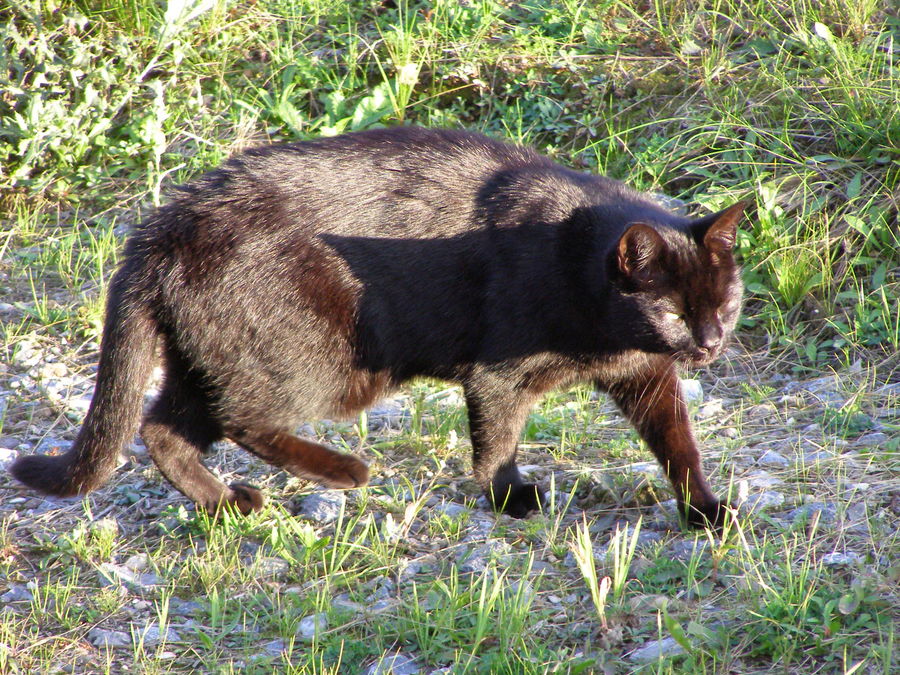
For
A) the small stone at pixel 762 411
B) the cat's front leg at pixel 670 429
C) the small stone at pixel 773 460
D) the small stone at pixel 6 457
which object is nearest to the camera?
the cat's front leg at pixel 670 429

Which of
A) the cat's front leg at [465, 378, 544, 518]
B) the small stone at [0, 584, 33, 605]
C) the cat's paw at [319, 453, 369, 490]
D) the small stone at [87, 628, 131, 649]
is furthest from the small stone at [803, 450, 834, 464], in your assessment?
the small stone at [0, 584, 33, 605]

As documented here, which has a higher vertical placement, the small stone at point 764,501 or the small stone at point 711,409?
the small stone at point 764,501

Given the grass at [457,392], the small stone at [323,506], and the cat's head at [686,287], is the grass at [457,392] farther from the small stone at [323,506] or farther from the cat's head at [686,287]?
the cat's head at [686,287]

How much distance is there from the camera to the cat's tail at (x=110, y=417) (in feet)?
9.42

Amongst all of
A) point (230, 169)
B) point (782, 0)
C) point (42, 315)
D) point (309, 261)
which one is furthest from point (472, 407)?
point (782, 0)

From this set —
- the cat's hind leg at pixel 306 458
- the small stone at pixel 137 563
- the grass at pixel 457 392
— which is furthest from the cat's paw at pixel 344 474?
the small stone at pixel 137 563

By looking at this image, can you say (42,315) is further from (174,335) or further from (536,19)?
(536,19)

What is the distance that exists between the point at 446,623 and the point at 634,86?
3.29 metres

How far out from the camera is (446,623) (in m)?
2.40

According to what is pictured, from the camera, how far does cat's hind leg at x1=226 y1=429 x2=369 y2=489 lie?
3121 millimetres

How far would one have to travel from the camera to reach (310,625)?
8.18 feet

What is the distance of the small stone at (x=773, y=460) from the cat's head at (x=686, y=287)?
50 centimetres

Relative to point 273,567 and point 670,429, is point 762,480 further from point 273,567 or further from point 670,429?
point 273,567

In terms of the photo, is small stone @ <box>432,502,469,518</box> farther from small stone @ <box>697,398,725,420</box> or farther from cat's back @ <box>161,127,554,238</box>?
small stone @ <box>697,398,725,420</box>
